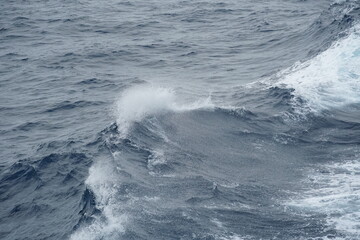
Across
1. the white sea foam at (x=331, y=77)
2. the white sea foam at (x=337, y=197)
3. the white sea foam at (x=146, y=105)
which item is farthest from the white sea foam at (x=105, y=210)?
the white sea foam at (x=331, y=77)

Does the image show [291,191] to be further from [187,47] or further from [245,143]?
[187,47]

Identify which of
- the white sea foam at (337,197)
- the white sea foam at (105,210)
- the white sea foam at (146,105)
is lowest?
the white sea foam at (146,105)

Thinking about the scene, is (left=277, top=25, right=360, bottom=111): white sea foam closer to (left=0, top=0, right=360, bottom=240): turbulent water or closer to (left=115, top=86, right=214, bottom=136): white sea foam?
(left=0, top=0, right=360, bottom=240): turbulent water

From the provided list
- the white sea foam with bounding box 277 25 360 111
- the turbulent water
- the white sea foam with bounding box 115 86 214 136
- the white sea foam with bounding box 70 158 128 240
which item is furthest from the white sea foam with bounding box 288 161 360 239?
the white sea foam with bounding box 115 86 214 136

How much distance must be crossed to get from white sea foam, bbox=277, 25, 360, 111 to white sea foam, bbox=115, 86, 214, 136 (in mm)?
6289

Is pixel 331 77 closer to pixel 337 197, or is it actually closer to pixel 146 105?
pixel 146 105

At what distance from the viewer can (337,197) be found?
960 inches

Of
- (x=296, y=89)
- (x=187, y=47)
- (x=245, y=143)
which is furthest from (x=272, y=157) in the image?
(x=187, y=47)

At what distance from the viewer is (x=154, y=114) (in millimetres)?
33656

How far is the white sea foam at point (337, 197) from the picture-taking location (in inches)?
883

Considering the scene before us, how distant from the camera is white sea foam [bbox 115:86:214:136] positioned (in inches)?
1321

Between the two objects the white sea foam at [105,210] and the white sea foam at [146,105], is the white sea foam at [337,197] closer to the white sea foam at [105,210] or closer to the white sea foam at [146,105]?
the white sea foam at [105,210]

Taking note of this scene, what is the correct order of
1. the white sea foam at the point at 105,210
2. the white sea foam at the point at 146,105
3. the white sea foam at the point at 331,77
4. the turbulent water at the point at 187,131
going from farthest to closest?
the white sea foam at the point at 146,105 < the white sea foam at the point at 331,77 < the turbulent water at the point at 187,131 < the white sea foam at the point at 105,210

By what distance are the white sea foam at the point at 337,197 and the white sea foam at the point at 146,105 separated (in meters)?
10.7
